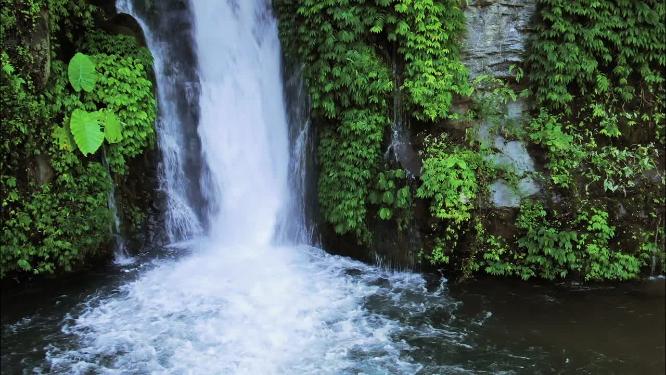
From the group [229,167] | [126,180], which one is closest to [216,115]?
[229,167]

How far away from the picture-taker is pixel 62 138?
7324mm

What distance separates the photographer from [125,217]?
8.34 meters

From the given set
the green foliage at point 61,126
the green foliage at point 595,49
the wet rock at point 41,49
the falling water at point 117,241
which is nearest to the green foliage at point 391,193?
the green foliage at point 595,49

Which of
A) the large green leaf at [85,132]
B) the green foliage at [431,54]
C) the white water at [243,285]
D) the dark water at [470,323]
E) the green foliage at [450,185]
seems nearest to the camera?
the dark water at [470,323]

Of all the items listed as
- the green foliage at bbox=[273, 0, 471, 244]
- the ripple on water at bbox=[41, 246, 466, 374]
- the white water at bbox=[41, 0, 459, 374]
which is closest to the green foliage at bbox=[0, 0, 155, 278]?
the white water at bbox=[41, 0, 459, 374]

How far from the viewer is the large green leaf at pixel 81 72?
738 cm

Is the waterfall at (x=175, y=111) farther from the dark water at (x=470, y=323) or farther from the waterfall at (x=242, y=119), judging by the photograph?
the dark water at (x=470, y=323)

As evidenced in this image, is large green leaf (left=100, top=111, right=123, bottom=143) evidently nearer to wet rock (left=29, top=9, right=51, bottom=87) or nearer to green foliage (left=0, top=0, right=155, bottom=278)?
green foliage (left=0, top=0, right=155, bottom=278)

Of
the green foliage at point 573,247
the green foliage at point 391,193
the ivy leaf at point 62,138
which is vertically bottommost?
the green foliage at point 573,247

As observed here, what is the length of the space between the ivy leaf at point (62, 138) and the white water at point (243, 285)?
1607 mm

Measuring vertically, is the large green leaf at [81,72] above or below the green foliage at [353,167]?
above

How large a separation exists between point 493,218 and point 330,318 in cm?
277

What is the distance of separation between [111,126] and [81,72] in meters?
0.82

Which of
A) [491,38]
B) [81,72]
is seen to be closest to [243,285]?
[81,72]
